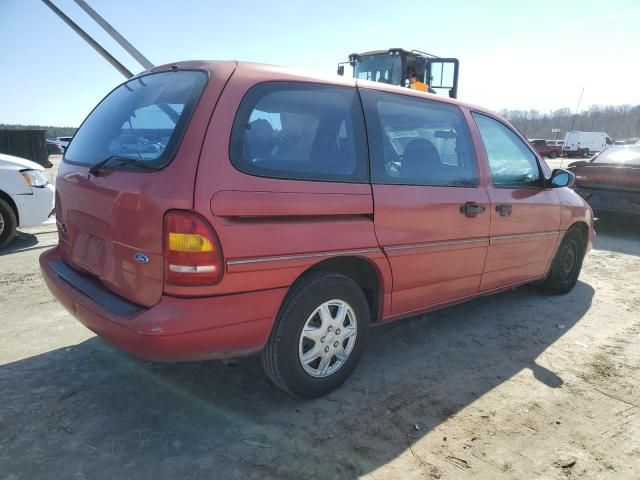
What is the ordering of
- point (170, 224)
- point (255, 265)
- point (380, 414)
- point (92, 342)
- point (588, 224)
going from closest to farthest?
point (170, 224) < point (255, 265) < point (380, 414) < point (92, 342) < point (588, 224)

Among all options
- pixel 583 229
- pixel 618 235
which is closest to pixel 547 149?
pixel 618 235

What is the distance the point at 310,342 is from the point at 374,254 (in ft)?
2.09

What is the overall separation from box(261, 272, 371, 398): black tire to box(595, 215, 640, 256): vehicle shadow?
5.99 m

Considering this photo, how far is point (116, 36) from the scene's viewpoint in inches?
192

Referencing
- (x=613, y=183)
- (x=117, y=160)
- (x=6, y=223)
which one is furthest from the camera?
(x=613, y=183)

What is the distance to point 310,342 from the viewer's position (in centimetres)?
267

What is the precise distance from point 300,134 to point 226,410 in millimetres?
1582

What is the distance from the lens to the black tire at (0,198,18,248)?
5848 millimetres

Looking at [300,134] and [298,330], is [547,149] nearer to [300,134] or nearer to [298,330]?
[300,134]

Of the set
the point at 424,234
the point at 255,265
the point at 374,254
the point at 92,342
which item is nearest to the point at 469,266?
the point at 424,234

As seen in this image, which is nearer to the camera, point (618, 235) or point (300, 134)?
point (300, 134)

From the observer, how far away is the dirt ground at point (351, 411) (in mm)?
2215

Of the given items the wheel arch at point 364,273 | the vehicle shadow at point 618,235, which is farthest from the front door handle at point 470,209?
the vehicle shadow at point 618,235

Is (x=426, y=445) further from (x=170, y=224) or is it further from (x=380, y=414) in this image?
(x=170, y=224)
